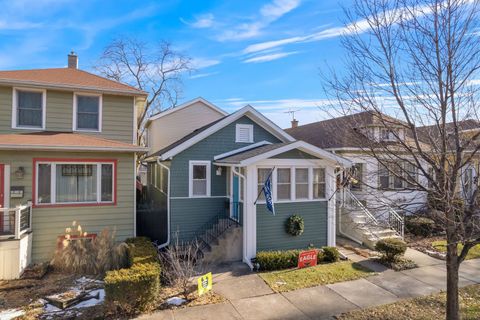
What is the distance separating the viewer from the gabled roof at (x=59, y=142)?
8641 mm

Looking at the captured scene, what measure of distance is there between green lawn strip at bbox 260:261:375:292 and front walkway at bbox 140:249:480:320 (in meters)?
0.23

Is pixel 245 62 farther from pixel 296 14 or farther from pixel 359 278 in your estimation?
pixel 359 278

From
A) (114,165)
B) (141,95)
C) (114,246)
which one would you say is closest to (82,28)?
(141,95)

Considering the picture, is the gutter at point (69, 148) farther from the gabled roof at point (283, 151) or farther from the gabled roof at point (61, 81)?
the gabled roof at point (283, 151)

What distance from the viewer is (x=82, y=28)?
12617 millimetres

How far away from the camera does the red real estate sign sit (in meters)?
9.31

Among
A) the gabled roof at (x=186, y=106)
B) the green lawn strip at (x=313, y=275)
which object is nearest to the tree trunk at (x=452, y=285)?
the green lawn strip at (x=313, y=275)

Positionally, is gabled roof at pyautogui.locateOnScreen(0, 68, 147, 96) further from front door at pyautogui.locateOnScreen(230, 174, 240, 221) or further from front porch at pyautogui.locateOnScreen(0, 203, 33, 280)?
front door at pyautogui.locateOnScreen(230, 174, 240, 221)

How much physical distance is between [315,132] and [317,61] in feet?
44.2

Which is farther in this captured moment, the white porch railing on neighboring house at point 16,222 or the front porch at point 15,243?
the white porch railing on neighboring house at point 16,222

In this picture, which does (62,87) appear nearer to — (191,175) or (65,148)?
(65,148)

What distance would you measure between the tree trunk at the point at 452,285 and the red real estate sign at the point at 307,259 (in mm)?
4196

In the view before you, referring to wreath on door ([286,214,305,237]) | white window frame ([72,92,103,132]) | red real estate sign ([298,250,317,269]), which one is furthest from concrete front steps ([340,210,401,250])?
white window frame ([72,92,103,132])

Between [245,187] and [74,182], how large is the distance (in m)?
5.91
